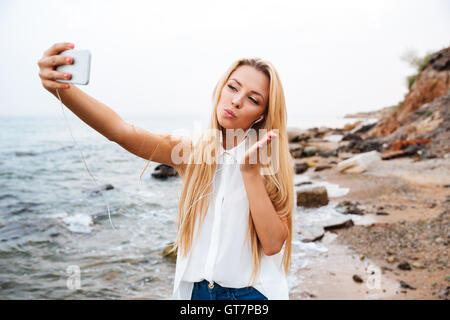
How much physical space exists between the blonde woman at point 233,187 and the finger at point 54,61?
1.00 ft

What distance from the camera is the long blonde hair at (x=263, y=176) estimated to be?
78.0 inches

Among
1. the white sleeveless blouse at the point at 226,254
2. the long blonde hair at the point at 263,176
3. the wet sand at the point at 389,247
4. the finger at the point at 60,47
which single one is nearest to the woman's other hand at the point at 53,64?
the finger at the point at 60,47

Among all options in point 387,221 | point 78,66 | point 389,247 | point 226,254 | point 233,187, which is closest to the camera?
point 78,66

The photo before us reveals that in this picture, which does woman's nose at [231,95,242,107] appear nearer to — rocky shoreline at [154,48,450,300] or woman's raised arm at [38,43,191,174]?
woman's raised arm at [38,43,191,174]

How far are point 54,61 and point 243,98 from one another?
99cm

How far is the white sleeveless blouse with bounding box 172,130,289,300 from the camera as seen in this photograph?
190cm

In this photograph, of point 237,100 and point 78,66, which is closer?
point 78,66

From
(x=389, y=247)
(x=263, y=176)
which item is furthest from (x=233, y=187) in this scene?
(x=389, y=247)

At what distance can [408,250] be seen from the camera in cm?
602

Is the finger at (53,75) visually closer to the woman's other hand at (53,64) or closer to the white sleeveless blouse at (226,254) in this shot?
the woman's other hand at (53,64)

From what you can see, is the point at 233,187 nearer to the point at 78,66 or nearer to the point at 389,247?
the point at 78,66

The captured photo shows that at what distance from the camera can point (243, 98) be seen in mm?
2045

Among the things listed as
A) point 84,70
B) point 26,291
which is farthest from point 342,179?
point 84,70
